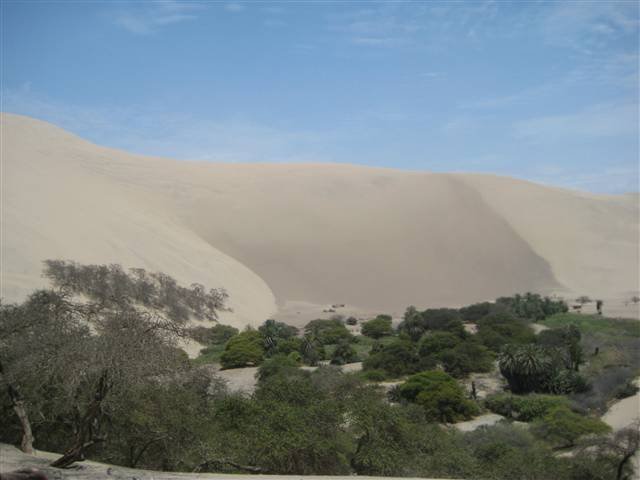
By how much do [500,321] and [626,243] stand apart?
146 feet

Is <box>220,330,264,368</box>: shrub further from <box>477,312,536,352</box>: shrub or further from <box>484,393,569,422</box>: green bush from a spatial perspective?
<box>477,312,536,352</box>: shrub

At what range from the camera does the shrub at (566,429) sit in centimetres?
2138

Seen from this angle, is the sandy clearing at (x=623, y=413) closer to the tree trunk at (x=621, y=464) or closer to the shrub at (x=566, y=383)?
the shrub at (x=566, y=383)

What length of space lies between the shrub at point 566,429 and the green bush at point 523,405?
296cm

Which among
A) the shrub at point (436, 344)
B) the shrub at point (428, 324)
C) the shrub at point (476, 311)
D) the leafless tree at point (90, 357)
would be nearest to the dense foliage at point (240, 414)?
the leafless tree at point (90, 357)

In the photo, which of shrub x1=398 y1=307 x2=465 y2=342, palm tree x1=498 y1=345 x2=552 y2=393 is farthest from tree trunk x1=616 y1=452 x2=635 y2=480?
shrub x1=398 y1=307 x2=465 y2=342

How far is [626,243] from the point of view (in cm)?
7912

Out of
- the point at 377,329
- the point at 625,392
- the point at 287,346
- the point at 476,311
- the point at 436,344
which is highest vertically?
the point at 476,311

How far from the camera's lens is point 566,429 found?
21516 millimetres

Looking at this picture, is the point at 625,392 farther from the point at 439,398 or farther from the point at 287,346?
the point at 287,346

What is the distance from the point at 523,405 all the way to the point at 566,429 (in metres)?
5.23

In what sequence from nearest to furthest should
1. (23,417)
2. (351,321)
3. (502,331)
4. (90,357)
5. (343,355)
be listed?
(90,357)
(23,417)
(343,355)
(502,331)
(351,321)

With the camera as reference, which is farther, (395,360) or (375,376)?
(395,360)

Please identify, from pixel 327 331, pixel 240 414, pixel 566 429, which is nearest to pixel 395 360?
pixel 327 331
